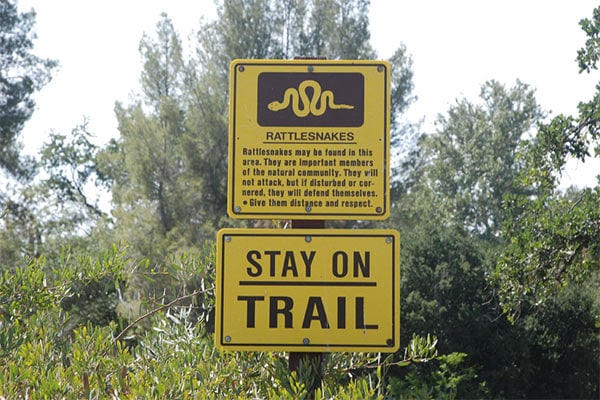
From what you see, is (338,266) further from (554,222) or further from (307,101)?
(554,222)

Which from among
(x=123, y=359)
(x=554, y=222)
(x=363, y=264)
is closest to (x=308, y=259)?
(x=363, y=264)

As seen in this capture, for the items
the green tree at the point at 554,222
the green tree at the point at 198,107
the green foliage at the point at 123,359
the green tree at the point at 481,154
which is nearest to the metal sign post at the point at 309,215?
the green foliage at the point at 123,359

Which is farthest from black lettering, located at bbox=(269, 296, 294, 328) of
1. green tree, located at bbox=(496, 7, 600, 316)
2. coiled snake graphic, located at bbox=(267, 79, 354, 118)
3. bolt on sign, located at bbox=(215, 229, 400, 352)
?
green tree, located at bbox=(496, 7, 600, 316)

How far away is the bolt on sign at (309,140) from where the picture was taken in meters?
3.40

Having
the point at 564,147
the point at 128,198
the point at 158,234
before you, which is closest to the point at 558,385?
the point at 564,147

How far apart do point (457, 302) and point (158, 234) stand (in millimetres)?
9775

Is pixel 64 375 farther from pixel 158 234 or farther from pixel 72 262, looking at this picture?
pixel 158 234

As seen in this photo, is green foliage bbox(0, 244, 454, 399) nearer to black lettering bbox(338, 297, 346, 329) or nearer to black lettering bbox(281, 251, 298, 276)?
black lettering bbox(338, 297, 346, 329)

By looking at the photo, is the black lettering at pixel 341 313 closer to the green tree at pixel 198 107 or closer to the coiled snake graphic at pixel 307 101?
the coiled snake graphic at pixel 307 101

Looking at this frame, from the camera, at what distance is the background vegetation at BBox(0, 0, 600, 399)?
3459mm

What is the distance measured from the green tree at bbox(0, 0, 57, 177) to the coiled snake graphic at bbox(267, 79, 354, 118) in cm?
2610

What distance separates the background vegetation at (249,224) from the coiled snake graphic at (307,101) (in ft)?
2.82

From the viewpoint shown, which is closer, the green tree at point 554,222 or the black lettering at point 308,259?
the black lettering at point 308,259

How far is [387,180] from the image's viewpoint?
3389mm
